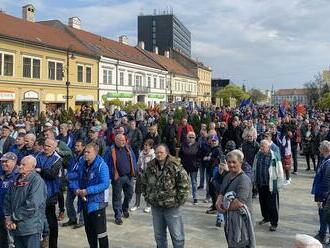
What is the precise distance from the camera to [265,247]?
22.0ft

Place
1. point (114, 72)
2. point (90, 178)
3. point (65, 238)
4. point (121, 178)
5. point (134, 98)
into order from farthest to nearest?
point (134, 98)
point (114, 72)
point (121, 178)
point (65, 238)
point (90, 178)

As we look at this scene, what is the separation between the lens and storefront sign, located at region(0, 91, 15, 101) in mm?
32719

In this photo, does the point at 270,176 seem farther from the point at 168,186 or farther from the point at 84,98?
the point at 84,98

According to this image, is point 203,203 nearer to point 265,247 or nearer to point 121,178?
point 121,178

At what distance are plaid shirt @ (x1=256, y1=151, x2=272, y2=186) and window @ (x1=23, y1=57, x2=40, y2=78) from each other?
3162 cm

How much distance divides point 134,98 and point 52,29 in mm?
16386

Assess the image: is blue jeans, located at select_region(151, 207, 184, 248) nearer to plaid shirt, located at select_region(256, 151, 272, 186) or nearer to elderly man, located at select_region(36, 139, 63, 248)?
elderly man, located at select_region(36, 139, 63, 248)

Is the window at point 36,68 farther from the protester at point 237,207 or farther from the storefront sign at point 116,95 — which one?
the protester at point 237,207

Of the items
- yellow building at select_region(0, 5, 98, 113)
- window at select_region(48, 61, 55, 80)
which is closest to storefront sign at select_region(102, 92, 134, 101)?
yellow building at select_region(0, 5, 98, 113)

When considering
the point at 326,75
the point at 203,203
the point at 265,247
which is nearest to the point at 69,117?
the point at 203,203

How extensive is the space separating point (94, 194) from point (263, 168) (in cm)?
345

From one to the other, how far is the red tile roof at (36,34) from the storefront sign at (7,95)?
14.9 feet

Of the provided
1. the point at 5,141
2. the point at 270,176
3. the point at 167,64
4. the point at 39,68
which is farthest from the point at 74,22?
the point at 270,176

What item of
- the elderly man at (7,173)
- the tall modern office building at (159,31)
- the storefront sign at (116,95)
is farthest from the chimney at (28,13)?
the tall modern office building at (159,31)
